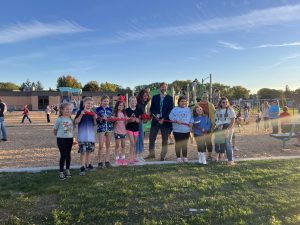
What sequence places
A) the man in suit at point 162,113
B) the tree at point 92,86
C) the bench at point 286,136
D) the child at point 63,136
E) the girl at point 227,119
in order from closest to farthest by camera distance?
the child at point 63,136
the girl at point 227,119
the man in suit at point 162,113
the bench at point 286,136
the tree at point 92,86

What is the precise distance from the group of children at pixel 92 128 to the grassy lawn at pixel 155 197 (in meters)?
0.50

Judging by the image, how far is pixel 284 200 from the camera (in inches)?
217

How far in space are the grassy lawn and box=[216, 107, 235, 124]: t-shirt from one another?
53.1 inches

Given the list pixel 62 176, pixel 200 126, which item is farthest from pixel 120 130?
pixel 200 126

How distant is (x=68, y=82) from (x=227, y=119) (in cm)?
9849

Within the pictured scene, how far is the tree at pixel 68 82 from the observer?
103 m

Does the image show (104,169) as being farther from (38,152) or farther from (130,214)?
(38,152)

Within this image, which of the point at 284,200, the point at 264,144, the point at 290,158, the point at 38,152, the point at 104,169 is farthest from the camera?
the point at 264,144

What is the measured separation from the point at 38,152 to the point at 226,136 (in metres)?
6.09

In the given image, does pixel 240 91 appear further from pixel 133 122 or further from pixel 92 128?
pixel 92 128

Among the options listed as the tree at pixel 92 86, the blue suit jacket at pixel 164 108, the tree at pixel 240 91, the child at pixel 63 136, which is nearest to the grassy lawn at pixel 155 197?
the child at pixel 63 136

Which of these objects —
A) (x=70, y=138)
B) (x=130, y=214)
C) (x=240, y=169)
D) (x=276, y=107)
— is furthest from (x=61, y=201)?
(x=276, y=107)

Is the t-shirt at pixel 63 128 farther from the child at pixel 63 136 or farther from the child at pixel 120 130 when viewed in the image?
the child at pixel 120 130

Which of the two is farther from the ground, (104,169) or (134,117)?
(134,117)
